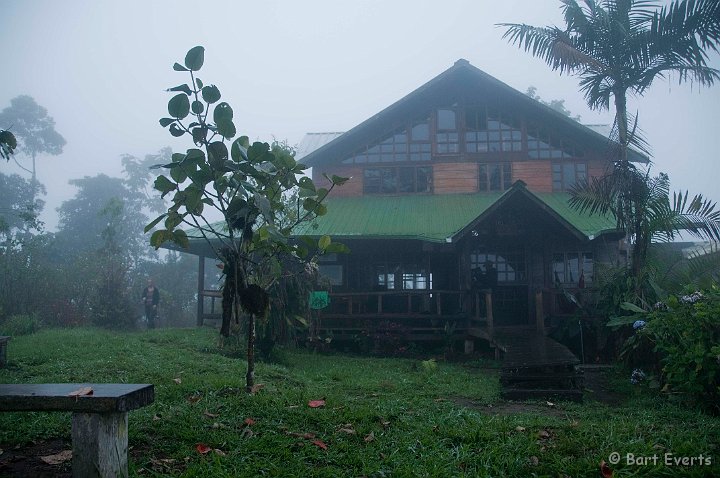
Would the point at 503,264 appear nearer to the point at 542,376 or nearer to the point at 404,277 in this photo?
the point at 404,277

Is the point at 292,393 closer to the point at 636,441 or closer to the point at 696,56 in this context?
the point at 636,441

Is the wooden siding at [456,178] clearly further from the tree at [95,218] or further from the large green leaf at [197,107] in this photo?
the tree at [95,218]

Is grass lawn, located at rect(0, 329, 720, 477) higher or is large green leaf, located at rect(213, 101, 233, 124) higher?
large green leaf, located at rect(213, 101, 233, 124)

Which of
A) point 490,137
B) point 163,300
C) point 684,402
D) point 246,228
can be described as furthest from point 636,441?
point 163,300

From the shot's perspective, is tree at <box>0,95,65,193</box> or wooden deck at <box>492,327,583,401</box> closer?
wooden deck at <box>492,327,583,401</box>

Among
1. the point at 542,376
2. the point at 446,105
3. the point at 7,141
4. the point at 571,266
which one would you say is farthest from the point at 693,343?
the point at 446,105

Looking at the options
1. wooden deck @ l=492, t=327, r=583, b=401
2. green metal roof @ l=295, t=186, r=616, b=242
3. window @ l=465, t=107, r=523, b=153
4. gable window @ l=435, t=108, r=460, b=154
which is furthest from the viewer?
gable window @ l=435, t=108, r=460, b=154

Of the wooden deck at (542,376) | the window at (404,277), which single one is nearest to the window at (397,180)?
the window at (404,277)

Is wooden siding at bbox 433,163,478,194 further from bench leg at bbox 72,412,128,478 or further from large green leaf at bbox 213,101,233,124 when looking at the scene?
bench leg at bbox 72,412,128,478

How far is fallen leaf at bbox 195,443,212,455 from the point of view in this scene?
4125 mm

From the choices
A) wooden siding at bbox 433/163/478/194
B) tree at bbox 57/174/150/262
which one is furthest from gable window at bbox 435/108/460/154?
tree at bbox 57/174/150/262

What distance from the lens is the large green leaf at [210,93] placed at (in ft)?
16.8

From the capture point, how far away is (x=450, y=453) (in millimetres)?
4230

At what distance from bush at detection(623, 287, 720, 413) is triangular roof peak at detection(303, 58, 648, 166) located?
9.40 metres
